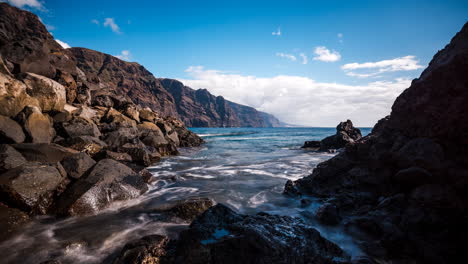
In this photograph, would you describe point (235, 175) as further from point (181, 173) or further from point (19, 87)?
point (19, 87)

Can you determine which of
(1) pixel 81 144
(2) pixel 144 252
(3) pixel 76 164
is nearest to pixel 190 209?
(2) pixel 144 252

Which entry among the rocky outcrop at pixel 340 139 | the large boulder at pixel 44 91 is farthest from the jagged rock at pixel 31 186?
the rocky outcrop at pixel 340 139

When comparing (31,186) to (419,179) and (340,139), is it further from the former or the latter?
(340,139)

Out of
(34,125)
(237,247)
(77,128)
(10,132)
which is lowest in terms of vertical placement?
(237,247)

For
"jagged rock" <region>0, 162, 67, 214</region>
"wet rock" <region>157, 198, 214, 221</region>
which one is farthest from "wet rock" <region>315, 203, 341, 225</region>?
"jagged rock" <region>0, 162, 67, 214</region>

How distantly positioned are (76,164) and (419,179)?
863 cm

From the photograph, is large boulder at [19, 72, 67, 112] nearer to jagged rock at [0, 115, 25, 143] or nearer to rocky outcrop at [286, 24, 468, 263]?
jagged rock at [0, 115, 25, 143]

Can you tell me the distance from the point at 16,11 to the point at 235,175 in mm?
118956

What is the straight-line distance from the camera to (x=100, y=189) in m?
5.10

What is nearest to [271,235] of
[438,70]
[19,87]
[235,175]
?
[438,70]

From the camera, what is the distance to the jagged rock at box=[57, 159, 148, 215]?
181 inches

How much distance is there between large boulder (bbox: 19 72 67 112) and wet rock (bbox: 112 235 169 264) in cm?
1041

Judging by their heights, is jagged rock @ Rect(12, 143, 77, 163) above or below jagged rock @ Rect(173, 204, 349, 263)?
above

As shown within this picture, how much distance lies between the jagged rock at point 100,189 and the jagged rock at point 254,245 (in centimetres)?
326
